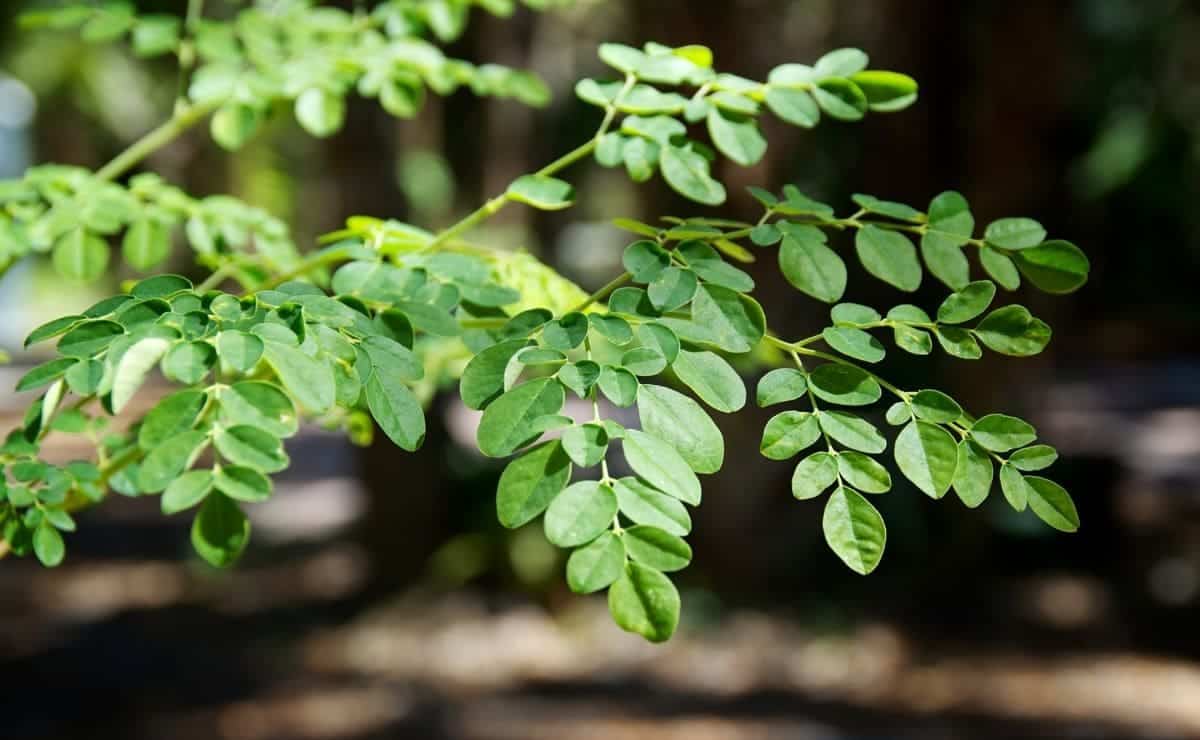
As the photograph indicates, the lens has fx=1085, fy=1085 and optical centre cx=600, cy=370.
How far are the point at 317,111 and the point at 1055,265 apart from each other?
3.11 ft

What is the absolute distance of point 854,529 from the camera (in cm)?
78

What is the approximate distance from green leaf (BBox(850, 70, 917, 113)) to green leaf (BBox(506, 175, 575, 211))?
0.99 feet

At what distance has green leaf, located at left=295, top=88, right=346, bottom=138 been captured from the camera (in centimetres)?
143

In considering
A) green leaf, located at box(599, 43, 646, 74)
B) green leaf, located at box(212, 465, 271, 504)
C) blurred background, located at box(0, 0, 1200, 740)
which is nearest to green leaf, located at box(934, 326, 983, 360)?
green leaf, located at box(599, 43, 646, 74)

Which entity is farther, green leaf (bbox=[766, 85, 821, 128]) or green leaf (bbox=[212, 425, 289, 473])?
green leaf (bbox=[766, 85, 821, 128])

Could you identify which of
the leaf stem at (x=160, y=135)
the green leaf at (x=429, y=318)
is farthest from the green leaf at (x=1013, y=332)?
the leaf stem at (x=160, y=135)

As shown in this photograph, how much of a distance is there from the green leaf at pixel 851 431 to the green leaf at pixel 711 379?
7cm

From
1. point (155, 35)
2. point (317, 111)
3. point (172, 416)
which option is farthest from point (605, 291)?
point (155, 35)

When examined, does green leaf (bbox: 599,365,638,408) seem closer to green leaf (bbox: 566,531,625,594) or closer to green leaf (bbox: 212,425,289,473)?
green leaf (bbox: 566,531,625,594)

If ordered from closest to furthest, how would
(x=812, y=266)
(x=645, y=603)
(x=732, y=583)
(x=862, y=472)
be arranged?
(x=645, y=603)
(x=862, y=472)
(x=812, y=266)
(x=732, y=583)

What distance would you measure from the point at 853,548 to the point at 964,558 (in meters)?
5.42

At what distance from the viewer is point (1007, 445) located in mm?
828

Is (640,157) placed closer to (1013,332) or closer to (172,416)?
(1013,332)

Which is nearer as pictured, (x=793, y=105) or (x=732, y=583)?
(x=793, y=105)
